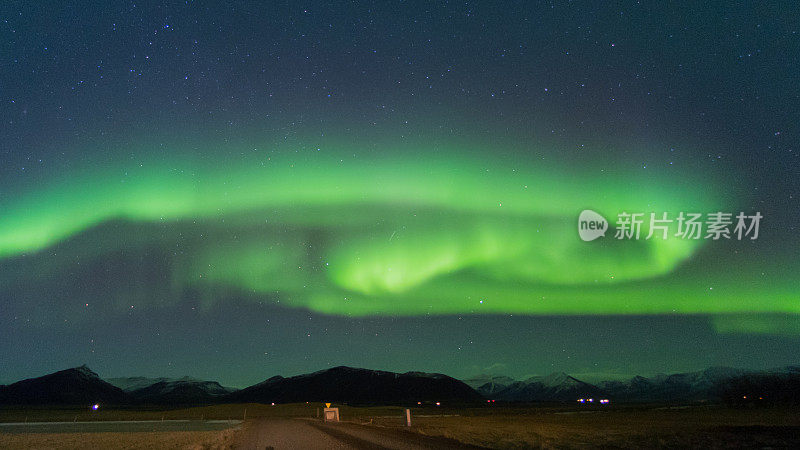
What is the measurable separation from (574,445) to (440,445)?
24.5ft

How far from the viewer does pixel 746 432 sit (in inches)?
1421

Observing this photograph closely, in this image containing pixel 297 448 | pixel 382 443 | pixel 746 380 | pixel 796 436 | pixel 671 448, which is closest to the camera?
pixel 297 448

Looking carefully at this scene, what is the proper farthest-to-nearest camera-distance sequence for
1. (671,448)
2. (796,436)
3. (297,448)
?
(796,436) < (671,448) < (297,448)

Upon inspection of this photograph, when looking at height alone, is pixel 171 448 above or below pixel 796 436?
above

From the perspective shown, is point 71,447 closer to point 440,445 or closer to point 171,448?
point 171,448

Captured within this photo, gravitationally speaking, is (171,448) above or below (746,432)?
above

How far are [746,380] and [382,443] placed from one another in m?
111

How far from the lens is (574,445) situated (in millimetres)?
27906

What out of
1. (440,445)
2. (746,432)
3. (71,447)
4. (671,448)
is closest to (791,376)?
(746,432)

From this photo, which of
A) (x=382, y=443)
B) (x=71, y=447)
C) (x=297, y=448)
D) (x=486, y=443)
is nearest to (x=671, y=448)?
(x=486, y=443)

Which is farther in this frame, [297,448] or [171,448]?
[171,448]

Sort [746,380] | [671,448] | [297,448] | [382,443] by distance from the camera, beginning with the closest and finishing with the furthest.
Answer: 1. [297,448]
2. [382,443]
3. [671,448]
4. [746,380]

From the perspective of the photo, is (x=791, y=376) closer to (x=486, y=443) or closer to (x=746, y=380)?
(x=746, y=380)

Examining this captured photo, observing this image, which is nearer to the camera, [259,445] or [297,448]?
[297,448]
